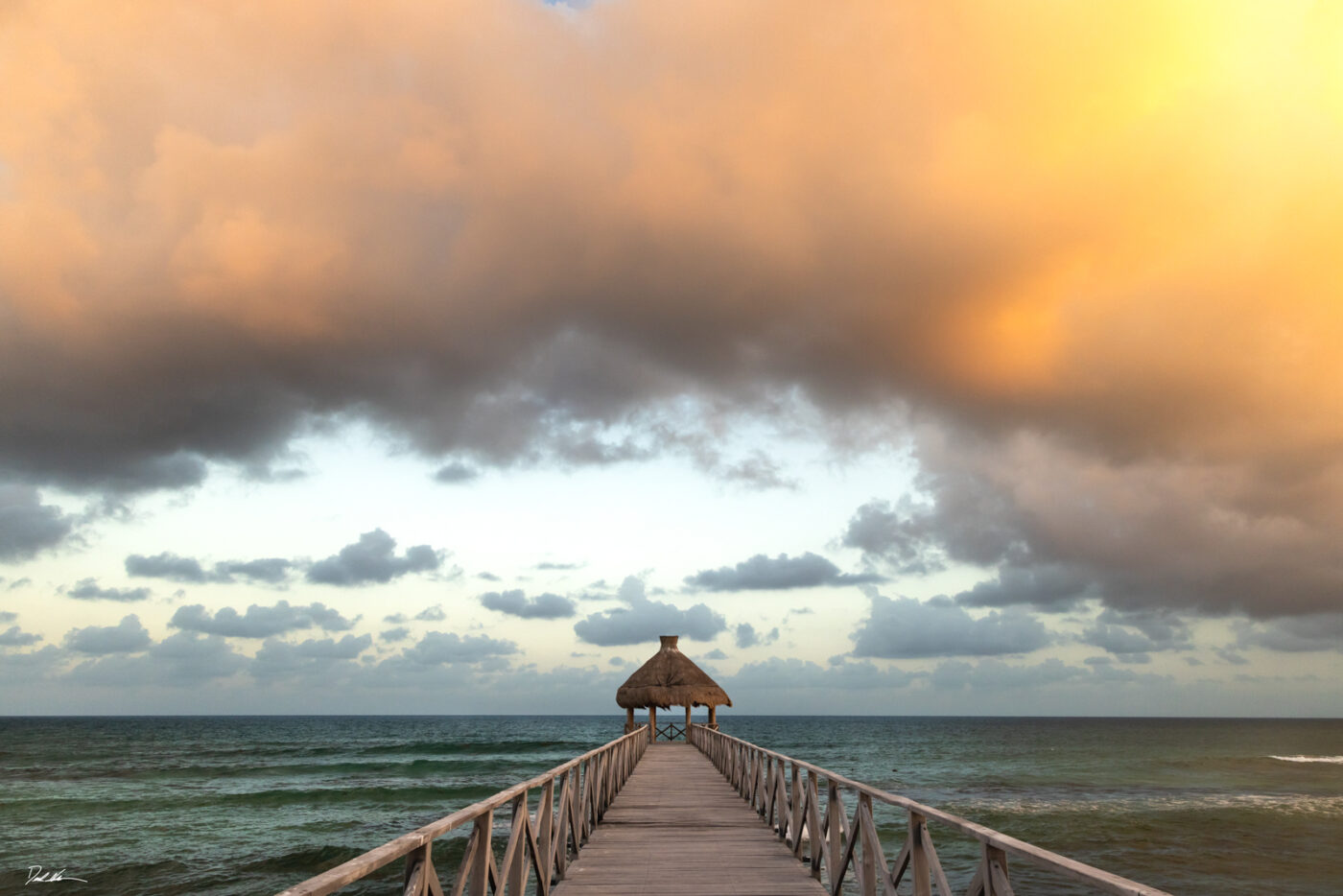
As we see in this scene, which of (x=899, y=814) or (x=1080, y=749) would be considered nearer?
(x=899, y=814)

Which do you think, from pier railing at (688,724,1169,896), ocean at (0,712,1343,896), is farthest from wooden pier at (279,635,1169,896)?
ocean at (0,712,1343,896)

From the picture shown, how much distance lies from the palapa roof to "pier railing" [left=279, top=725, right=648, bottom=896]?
1200 centimetres

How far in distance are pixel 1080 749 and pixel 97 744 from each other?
240 feet

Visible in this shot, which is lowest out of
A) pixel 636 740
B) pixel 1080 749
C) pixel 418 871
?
pixel 1080 749

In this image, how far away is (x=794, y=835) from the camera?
8.48m

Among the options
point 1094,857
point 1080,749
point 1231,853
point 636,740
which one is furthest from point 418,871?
point 1080,749

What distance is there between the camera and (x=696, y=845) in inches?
339

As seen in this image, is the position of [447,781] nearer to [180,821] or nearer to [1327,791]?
[180,821]

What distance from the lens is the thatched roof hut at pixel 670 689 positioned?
24172 mm

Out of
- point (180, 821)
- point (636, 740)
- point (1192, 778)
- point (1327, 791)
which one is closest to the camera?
point (636, 740)

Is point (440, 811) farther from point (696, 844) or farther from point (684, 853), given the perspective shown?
point (684, 853)
